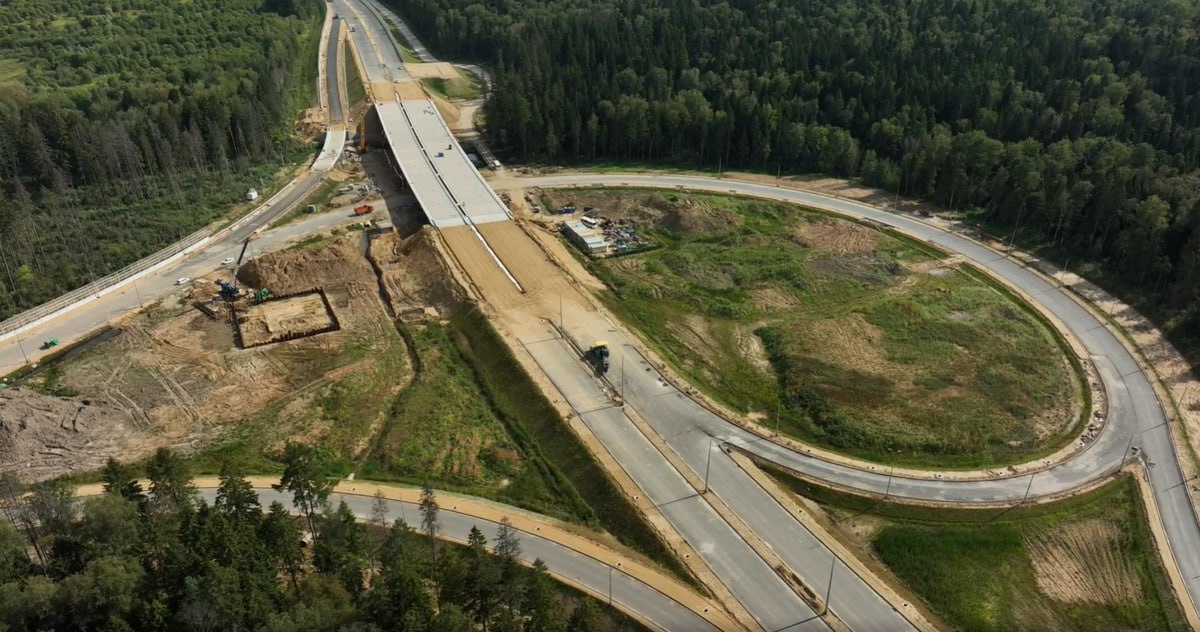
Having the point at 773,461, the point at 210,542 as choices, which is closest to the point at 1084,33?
the point at 773,461

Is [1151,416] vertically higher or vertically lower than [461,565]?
lower

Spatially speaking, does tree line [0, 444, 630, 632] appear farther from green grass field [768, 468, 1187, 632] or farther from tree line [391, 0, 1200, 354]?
tree line [391, 0, 1200, 354]

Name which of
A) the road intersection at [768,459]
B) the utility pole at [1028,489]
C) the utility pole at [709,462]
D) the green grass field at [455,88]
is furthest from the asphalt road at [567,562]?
the green grass field at [455,88]

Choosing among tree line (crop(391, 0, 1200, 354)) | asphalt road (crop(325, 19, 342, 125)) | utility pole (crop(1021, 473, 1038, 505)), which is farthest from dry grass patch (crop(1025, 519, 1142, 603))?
asphalt road (crop(325, 19, 342, 125))

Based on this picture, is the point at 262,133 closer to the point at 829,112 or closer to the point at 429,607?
the point at 829,112

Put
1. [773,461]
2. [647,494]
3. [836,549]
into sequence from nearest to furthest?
[836,549]
[647,494]
[773,461]

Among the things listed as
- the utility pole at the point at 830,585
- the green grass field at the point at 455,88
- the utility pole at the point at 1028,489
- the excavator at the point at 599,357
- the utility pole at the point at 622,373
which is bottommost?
the utility pole at the point at 1028,489

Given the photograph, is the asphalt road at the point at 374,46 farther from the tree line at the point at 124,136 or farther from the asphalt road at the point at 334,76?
the tree line at the point at 124,136
